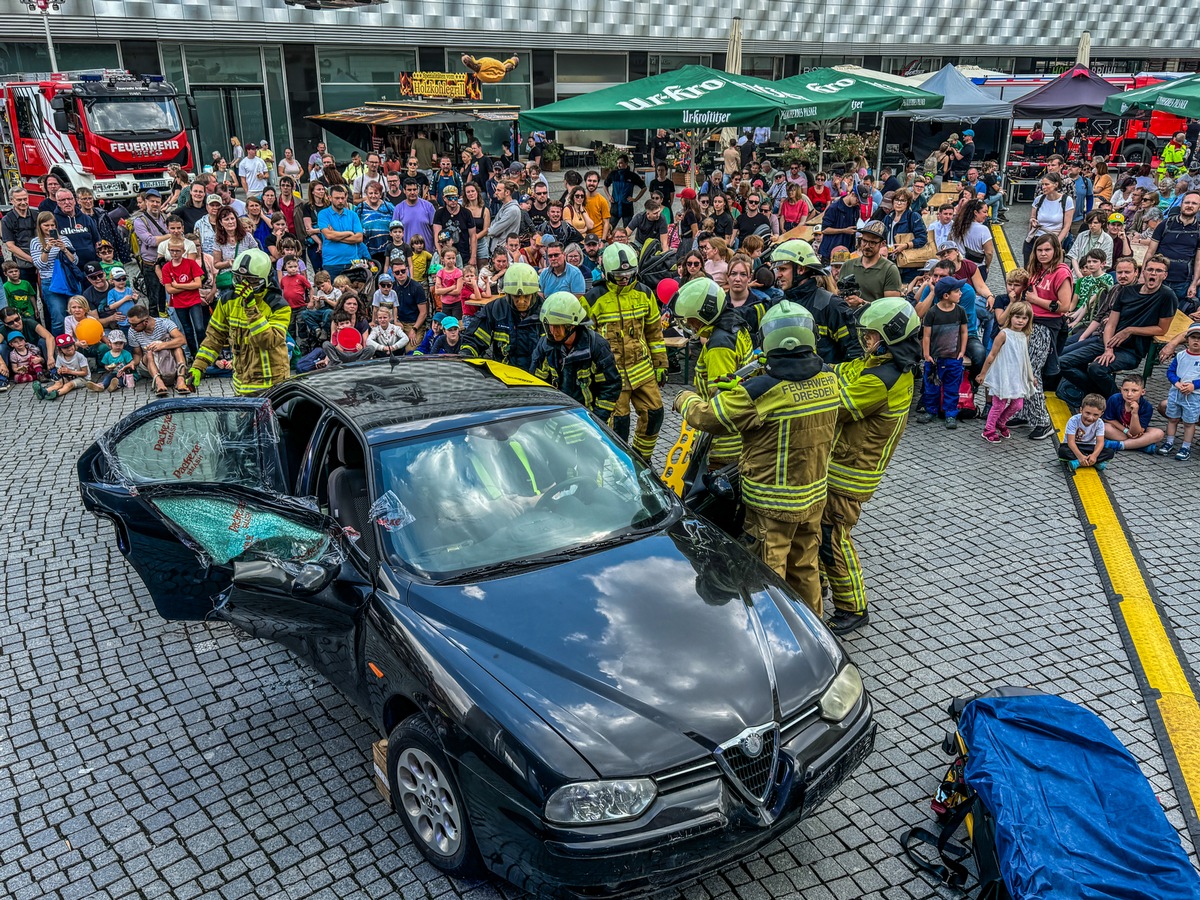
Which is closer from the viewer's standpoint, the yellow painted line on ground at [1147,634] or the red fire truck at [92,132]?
the yellow painted line on ground at [1147,634]

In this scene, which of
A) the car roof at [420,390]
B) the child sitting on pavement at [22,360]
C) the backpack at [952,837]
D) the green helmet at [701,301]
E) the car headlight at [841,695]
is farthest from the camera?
the child sitting on pavement at [22,360]

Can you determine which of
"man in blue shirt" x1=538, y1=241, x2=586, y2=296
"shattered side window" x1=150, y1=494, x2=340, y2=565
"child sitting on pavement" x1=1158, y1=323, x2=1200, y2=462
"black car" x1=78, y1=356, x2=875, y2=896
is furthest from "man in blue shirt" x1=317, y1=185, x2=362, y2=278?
"child sitting on pavement" x1=1158, y1=323, x2=1200, y2=462

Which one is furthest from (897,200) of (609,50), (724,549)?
(609,50)

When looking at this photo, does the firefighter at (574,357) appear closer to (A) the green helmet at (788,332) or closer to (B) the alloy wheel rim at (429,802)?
(A) the green helmet at (788,332)

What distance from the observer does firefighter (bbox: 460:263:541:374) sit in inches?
292

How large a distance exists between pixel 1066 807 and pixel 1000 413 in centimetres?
579

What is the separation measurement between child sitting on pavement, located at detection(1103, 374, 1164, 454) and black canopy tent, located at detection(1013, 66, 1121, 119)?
1337 cm

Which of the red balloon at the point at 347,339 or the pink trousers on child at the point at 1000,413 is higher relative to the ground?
the red balloon at the point at 347,339

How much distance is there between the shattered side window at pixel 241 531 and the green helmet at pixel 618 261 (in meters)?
3.57

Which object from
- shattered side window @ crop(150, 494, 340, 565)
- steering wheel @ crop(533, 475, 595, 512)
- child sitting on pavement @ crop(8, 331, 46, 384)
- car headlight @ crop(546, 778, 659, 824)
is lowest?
child sitting on pavement @ crop(8, 331, 46, 384)

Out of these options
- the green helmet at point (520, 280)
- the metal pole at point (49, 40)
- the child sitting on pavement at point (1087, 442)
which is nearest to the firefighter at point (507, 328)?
the green helmet at point (520, 280)

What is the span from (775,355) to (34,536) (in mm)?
5615

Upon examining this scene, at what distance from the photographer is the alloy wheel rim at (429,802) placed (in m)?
3.78

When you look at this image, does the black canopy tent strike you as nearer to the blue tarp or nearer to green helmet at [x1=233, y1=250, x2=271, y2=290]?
green helmet at [x1=233, y1=250, x2=271, y2=290]
